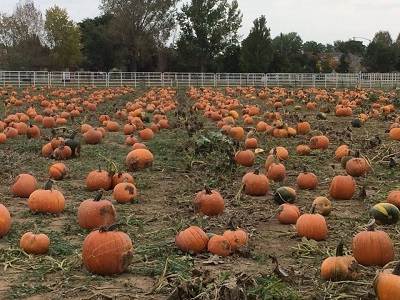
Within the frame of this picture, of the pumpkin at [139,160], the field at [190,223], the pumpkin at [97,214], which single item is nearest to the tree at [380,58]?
the field at [190,223]

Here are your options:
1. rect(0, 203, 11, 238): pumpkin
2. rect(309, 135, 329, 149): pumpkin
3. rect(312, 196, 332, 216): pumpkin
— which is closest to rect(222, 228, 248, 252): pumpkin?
rect(312, 196, 332, 216): pumpkin

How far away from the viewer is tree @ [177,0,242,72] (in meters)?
67.2

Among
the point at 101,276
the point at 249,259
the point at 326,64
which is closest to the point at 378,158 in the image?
the point at 249,259

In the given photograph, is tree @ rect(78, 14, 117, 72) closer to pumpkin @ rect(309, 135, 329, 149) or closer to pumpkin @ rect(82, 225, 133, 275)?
pumpkin @ rect(309, 135, 329, 149)

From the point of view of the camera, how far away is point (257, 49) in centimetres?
6391

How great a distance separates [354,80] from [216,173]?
39.6 meters

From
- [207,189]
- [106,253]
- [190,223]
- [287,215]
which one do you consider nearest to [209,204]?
[207,189]

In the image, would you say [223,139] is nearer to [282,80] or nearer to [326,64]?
[282,80]

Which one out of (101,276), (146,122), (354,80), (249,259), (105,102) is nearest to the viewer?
(101,276)

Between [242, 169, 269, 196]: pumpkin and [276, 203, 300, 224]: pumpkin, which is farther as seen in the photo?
[242, 169, 269, 196]: pumpkin

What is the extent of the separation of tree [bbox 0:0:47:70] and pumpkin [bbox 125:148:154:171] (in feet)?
169

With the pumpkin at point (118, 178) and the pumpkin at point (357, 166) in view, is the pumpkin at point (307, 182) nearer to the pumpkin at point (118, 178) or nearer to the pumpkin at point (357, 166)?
the pumpkin at point (357, 166)

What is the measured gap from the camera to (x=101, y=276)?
5.34m

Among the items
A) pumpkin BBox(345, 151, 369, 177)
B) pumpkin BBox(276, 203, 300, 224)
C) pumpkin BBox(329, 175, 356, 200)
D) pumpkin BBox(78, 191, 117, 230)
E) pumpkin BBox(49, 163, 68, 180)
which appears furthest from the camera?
pumpkin BBox(49, 163, 68, 180)
